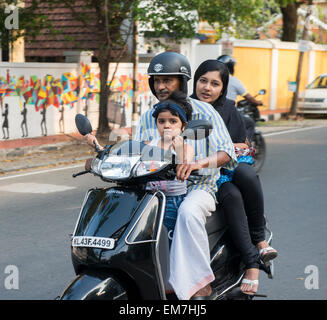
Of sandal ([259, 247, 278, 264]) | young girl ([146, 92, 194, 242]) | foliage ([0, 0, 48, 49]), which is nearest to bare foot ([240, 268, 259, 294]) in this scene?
sandal ([259, 247, 278, 264])

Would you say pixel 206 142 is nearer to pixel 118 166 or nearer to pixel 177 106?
pixel 177 106

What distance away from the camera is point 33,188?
9.23m

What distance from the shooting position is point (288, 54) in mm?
25953

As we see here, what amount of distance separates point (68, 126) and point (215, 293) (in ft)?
41.0

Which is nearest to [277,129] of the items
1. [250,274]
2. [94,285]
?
[250,274]

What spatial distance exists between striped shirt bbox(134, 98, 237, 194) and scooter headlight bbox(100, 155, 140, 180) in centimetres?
50

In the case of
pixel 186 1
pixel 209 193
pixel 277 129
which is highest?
pixel 186 1

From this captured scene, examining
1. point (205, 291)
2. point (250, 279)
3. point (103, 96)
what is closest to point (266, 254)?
point (250, 279)

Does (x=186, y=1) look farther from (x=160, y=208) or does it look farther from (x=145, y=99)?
(x=160, y=208)

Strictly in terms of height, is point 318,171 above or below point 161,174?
below

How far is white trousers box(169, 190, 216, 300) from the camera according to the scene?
11.5 ft

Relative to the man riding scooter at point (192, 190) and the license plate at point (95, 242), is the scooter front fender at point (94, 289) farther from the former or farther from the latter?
the man riding scooter at point (192, 190)

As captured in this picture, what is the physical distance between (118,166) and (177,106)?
53 centimetres

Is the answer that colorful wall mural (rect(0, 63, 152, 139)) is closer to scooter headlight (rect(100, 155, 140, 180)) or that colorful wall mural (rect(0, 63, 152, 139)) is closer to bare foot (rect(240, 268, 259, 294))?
bare foot (rect(240, 268, 259, 294))
